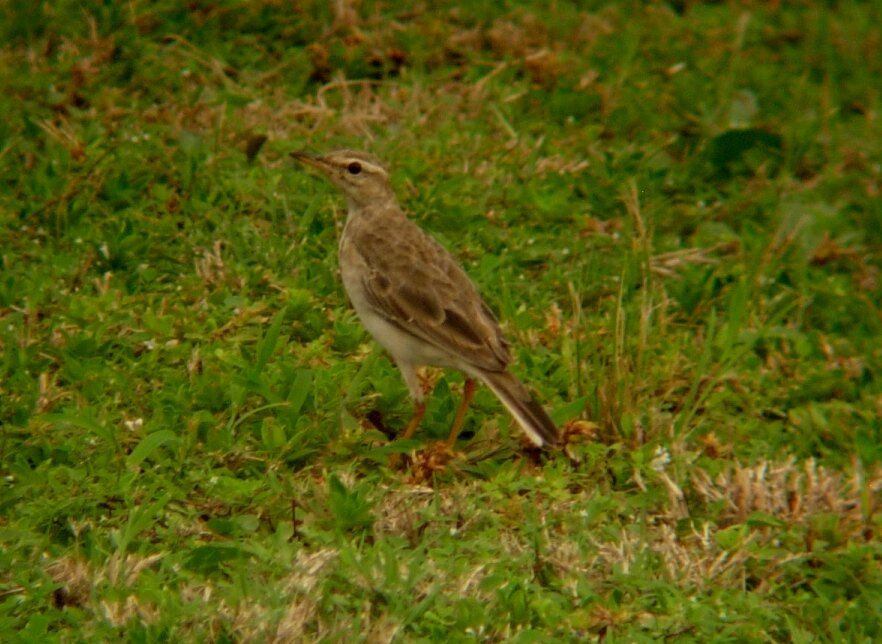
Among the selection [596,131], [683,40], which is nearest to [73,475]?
[596,131]

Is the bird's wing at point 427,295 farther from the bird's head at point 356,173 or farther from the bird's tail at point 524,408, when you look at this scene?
the bird's head at point 356,173

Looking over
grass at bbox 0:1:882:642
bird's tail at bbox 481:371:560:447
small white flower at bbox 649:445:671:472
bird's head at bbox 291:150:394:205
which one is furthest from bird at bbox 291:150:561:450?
small white flower at bbox 649:445:671:472

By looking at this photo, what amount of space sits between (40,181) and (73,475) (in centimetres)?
280

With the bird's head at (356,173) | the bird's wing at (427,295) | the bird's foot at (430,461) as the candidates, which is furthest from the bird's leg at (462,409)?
the bird's head at (356,173)

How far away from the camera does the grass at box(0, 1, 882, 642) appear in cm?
632

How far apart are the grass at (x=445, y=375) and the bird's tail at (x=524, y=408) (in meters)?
0.39

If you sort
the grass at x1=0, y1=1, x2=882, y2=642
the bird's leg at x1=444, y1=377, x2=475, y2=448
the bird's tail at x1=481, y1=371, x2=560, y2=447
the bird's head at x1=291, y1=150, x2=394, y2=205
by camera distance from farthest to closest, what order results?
the bird's head at x1=291, y1=150, x2=394, y2=205
the bird's leg at x1=444, y1=377, x2=475, y2=448
the bird's tail at x1=481, y1=371, x2=560, y2=447
the grass at x1=0, y1=1, x2=882, y2=642

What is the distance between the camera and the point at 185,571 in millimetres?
6172

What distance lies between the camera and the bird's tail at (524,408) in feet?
22.3

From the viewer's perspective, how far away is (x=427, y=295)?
7.46 m

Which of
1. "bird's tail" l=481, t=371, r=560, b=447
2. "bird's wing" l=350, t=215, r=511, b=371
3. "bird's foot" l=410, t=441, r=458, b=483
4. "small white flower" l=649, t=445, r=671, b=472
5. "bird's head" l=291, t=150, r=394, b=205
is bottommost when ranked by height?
"small white flower" l=649, t=445, r=671, b=472

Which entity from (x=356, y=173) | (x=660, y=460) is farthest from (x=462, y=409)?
(x=356, y=173)

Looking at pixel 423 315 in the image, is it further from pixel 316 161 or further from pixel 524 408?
pixel 316 161

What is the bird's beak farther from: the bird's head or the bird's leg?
the bird's leg
